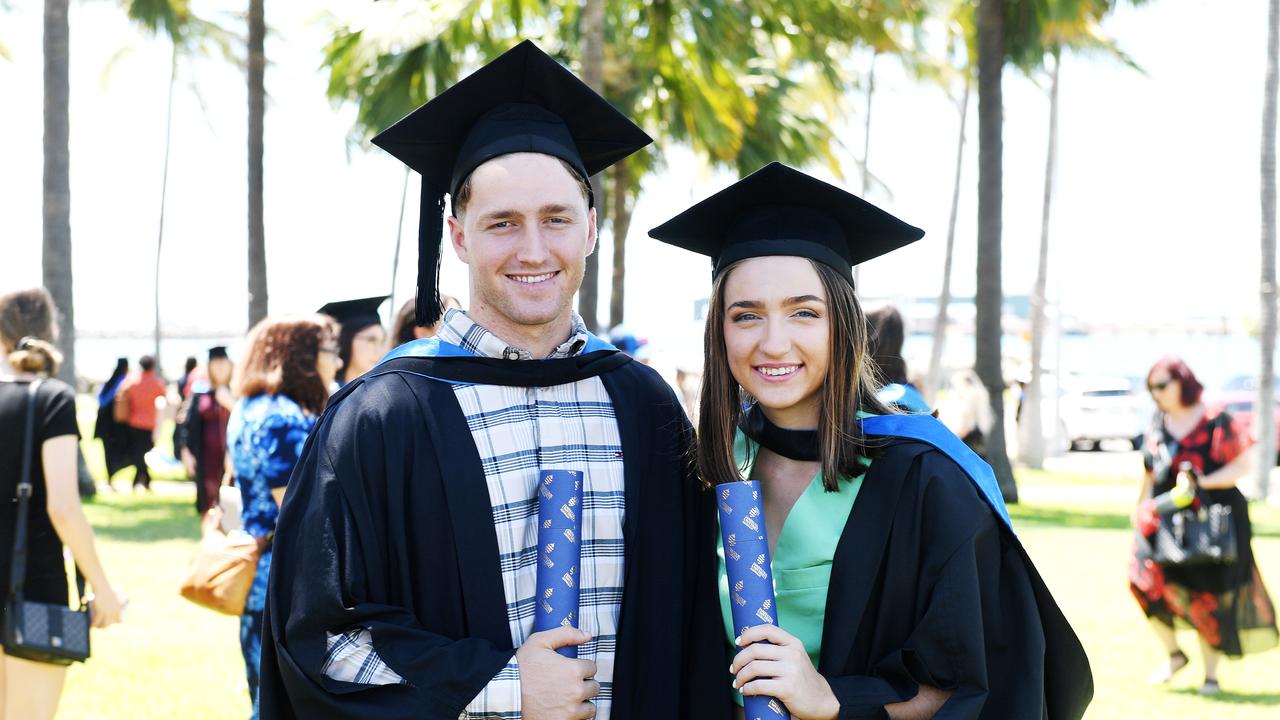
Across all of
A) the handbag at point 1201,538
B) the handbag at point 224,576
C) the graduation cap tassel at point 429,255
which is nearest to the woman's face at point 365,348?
the handbag at point 224,576

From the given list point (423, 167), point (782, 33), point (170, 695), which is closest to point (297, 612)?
point (423, 167)

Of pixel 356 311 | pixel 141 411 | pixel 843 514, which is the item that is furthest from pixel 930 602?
pixel 141 411

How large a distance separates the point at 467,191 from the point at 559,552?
825mm

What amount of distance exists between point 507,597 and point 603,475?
0.33m

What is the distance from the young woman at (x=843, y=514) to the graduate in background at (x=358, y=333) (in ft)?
9.01

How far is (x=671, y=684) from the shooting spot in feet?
8.64

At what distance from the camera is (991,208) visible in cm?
1444

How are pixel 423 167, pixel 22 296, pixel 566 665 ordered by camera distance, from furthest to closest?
pixel 22 296, pixel 423 167, pixel 566 665

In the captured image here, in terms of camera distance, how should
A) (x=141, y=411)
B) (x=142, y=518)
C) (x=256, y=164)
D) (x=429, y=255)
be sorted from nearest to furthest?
1. (x=429, y=255)
2. (x=142, y=518)
3. (x=256, y=164)
4. (x=141, y=411)

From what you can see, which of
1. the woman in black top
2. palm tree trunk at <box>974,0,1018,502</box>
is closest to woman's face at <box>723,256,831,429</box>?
the woman in black top

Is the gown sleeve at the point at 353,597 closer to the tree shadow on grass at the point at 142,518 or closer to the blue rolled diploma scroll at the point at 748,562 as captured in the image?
the blue rolled diploma scroll at the point at 748,562

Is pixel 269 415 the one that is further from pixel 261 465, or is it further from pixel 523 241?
pixel 523 241

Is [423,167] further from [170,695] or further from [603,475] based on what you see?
[170,695]

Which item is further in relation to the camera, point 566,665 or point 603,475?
point 603,475
